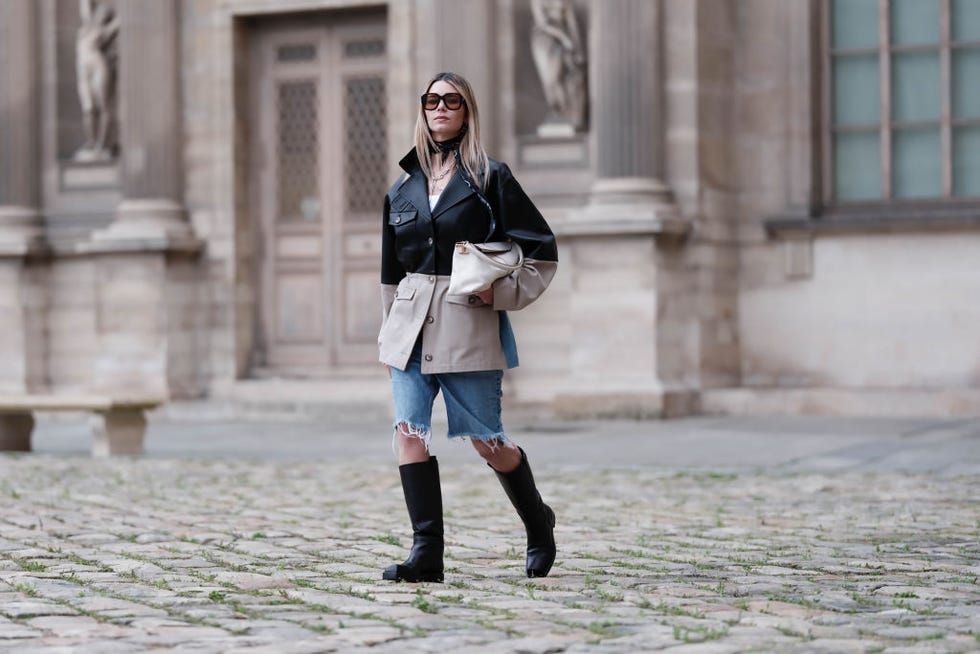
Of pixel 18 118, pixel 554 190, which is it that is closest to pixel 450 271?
pixel 554 190

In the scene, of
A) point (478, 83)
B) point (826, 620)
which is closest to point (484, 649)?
point (826, 620)

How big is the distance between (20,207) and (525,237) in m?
11.9

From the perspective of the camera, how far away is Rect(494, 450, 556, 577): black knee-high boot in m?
6.01

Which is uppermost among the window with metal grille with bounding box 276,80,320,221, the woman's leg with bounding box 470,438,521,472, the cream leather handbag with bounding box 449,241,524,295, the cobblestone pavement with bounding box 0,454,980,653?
the window with metal grille with bounding box 276,80,320,221

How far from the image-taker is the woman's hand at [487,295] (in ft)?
19.0

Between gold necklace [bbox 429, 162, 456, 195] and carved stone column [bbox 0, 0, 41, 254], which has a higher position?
carved stone column [bbox 0, 0, 41, 254]

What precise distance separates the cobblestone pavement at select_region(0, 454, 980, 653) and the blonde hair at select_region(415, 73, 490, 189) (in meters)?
1.38

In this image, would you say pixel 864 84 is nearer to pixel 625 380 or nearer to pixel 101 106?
pixel 625 380

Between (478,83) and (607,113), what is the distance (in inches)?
49.7

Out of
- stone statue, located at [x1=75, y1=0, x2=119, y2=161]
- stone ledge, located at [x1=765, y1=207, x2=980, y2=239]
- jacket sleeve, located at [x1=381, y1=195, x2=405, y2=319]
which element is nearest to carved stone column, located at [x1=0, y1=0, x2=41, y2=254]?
stone statue, located at [x1=75, y1=0, x2=119, y2=161]

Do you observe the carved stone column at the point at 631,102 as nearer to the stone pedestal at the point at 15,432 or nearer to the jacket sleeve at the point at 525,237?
the stone pedestal at the point at 15,432

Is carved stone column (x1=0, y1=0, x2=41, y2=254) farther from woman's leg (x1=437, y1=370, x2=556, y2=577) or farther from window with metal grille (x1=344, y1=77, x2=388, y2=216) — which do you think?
woman's leg (x1=437, y1=370, x2=556, y2=577)

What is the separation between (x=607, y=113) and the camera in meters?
14.5

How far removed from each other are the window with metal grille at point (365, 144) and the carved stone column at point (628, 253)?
7.46 ft
